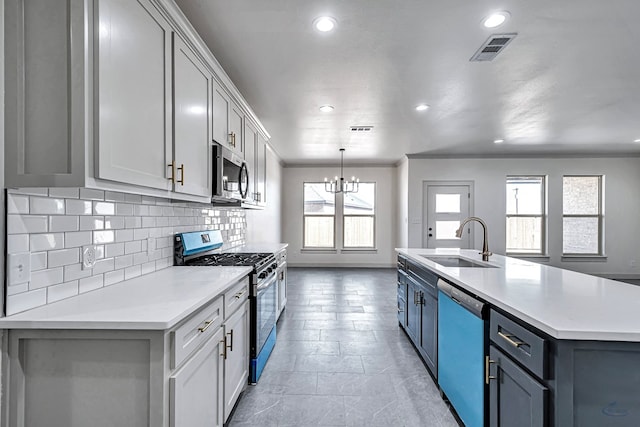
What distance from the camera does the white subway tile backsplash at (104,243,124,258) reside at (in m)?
1.70

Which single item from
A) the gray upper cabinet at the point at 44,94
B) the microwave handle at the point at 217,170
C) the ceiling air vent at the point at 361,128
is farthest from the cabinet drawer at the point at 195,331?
the ceiling air vent at the point at 361,128

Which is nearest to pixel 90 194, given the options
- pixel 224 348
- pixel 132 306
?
pixel 132 306

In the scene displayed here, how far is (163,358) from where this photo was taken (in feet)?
3.81

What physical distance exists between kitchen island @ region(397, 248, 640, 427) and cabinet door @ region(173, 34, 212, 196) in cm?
183

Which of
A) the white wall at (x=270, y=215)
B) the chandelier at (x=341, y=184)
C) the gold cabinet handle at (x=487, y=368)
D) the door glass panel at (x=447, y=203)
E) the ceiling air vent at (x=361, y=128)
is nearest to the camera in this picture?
the gold cabinet handle at (x=487, y=368)

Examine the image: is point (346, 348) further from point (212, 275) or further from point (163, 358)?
point (163, 358)

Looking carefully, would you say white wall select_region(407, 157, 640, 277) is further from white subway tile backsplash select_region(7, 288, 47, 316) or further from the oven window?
white subway tile backsplash select_region(7, 288, 47, 316)

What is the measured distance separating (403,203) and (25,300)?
21.7ft

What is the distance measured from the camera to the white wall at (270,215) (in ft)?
17.0

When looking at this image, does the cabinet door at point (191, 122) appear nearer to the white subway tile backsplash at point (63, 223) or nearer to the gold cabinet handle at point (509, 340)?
the white subway tile backsplash at point (63, 223)

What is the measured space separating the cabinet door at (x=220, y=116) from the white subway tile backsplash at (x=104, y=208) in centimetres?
96

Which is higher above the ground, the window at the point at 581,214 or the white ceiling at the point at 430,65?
the white ceiling at the point at 430,65

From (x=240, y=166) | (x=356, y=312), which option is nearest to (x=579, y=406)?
(x=240, y=166)

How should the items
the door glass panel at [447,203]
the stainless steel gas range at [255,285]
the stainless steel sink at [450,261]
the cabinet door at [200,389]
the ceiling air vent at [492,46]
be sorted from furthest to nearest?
the door glass panel at [447,203]
the stainless steel sink at [450,261]
the stainless steel gas range at [255,285]
the ceiling air vent at [492,46]
the cabinet door at [200,389]
